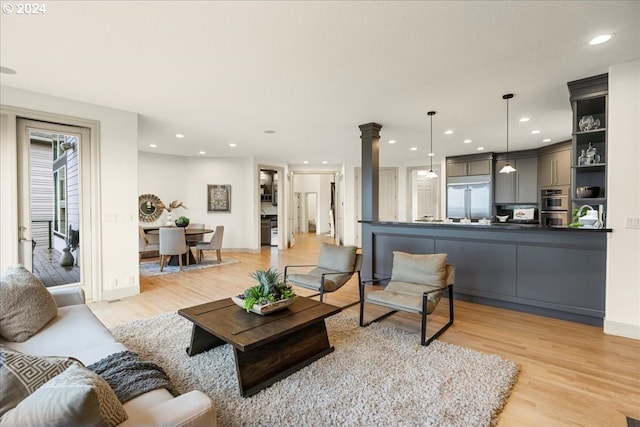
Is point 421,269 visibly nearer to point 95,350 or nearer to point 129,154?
point 95,350

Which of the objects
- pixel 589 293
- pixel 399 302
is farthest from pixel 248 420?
pixel 589 293

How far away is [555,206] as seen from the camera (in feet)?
21.2

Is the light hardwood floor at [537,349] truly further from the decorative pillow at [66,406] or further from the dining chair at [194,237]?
the decorative pillow at [66,406]

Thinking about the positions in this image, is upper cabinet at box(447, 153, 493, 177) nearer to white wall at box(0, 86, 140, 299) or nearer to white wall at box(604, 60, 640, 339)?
white wall at box(604, 60, 640, 339)

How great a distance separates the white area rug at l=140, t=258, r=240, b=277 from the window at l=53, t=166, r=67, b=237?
1.86 meters

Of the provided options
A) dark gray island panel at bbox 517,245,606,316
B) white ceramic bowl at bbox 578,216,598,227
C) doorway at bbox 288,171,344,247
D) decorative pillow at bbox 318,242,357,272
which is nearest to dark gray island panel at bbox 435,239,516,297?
dark gray island panel at bbox 517,245,606,316

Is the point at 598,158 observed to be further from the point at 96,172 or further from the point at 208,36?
the point at 96,172

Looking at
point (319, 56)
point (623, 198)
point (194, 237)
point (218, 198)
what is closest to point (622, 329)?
point (623, 198)

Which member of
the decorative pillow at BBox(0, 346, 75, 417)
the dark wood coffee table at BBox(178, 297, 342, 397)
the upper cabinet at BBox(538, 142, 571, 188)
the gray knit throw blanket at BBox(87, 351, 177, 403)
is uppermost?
the upper cabinet at BBox(538, 142, 571, 188)

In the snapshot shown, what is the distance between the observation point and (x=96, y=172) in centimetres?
401

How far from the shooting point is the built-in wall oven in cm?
624

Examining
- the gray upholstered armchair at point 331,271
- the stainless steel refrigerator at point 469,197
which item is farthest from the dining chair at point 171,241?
the stainless steel refrigerator at point 469,197

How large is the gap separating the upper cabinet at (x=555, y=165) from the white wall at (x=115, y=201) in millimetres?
7814

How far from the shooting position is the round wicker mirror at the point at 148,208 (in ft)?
24.5
